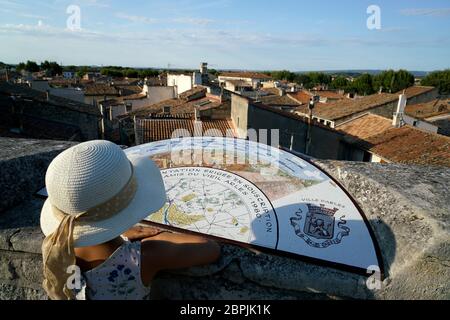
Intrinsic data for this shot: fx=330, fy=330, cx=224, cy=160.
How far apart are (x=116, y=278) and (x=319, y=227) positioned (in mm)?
1307

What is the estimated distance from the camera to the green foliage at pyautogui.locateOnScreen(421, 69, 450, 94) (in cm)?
5727

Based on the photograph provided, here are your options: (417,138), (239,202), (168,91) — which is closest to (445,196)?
(239,202)

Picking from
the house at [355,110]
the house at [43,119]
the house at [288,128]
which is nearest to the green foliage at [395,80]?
the house at [355,110]

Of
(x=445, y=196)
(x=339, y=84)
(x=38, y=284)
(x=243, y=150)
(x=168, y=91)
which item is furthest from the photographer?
(x=339, y=84)

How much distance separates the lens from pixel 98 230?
4.68 feet

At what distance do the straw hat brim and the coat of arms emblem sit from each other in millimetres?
963

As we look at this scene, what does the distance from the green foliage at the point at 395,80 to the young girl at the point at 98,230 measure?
67.6 meters

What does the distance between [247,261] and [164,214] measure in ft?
2.49

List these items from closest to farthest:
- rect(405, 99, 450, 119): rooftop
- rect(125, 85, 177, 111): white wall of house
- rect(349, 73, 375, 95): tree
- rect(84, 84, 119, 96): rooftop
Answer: rect(405, 99, 450, 119): rooftop
rect(125, 85, 177, 111): white wall of house
rect(84, 84, 119, 96): rooftop
rect(349, 73, 375, 95): tree

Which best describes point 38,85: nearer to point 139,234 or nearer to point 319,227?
point 139,234

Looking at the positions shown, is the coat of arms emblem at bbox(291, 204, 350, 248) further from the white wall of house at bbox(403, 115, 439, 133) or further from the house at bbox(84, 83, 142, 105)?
the house at bbox(84, 83, 142, 105)

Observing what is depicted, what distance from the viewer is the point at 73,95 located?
3069 cm

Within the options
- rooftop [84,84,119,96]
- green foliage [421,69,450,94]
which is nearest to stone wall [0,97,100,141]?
rooftop [84,84,119,96]
